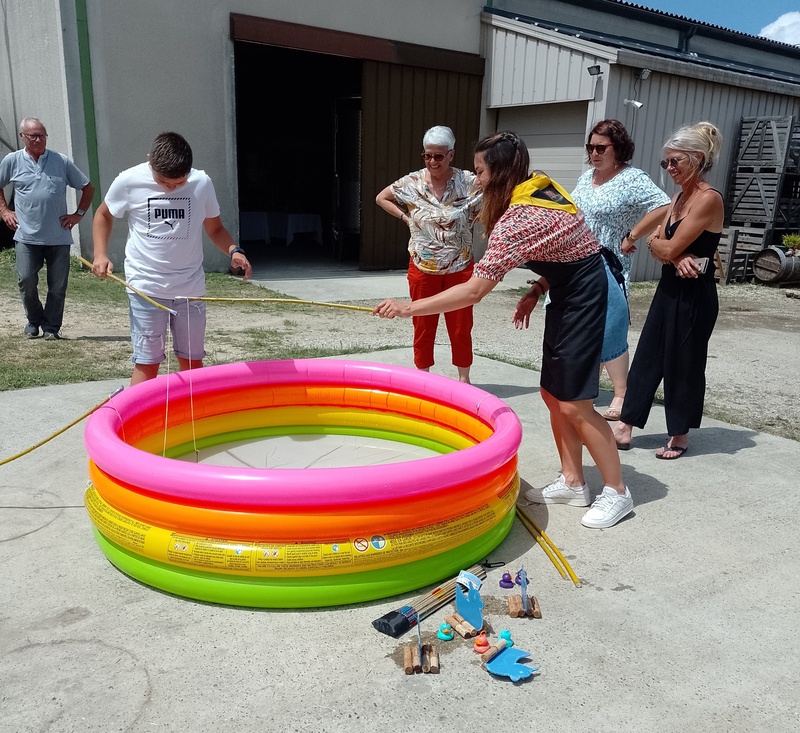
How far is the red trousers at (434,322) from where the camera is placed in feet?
15.3

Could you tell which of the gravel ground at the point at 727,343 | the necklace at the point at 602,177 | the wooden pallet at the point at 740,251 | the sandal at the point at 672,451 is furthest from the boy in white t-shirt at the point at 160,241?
the wooden pallet at the point at 740,251

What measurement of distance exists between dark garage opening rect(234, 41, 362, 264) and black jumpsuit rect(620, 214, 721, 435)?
975 centimetres

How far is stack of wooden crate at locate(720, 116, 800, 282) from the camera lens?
11953 mm

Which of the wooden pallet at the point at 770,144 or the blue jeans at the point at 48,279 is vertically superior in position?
the wooden pallet at the point at 770,144

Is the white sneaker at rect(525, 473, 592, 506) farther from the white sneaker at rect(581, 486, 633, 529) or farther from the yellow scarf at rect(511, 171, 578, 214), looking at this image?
the yellow scarf at rect(511, 171, 578, 214)

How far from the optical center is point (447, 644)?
240 centimetres

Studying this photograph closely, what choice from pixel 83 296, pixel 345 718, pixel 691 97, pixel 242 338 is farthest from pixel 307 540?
pixel 691 97

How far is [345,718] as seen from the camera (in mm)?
2031

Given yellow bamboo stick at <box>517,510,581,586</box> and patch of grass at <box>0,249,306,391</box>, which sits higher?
yellow bamboo stick at <box>517,510,581,586</box>

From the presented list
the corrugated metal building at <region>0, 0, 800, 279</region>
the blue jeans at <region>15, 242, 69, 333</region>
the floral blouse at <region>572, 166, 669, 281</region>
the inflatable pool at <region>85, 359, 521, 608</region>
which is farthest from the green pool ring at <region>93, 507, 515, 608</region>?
the corrugated metal building at <region>0, 0, 800, 279</region>

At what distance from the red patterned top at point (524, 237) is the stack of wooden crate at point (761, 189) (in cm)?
1048

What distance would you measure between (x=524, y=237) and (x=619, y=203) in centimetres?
175

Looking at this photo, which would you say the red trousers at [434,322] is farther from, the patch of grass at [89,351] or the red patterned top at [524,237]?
the red patterned top at [524,237]

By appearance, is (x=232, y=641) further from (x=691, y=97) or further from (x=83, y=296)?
(x=691, y=97)
